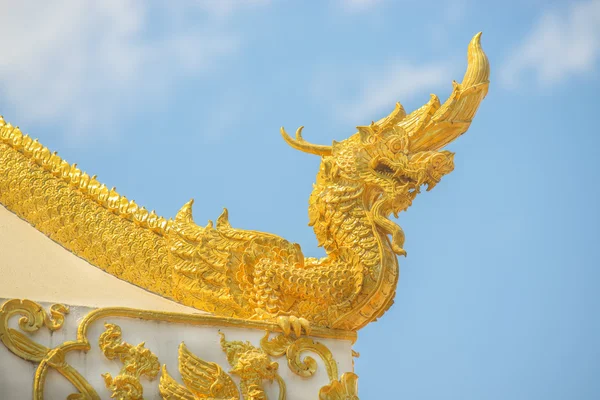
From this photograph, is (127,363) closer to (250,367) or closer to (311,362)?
(250,367)

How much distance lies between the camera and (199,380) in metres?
5.30

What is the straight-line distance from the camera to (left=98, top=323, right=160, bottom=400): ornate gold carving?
16.6ft

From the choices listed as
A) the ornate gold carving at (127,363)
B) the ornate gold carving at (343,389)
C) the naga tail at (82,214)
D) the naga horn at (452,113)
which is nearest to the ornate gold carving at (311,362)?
the ornate gold carving at (343,389)

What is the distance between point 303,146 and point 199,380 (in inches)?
68.1

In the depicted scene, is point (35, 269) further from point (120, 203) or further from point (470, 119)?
point (470, 119)

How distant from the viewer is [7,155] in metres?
7.01

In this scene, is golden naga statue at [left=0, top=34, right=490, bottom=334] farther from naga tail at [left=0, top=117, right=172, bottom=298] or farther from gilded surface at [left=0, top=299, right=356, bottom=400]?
gilded surface at [left=0, top=299, right=356, bottom=400]

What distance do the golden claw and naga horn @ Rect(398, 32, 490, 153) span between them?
1.29 m

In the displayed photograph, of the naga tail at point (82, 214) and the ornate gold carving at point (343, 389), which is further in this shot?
the naga tail at point (82, 214)

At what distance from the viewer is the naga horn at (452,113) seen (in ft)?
20.6

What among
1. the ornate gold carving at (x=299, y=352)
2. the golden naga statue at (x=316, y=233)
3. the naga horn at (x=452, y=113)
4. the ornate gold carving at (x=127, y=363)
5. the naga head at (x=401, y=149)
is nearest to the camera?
the ornate gold carving at (x=127, y=363)

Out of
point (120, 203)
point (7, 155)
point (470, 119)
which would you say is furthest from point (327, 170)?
point (7, 155)

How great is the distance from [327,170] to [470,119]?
946 millimetres

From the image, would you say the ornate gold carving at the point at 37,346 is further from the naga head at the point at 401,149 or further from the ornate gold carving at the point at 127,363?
the naga head at the point at 401,149
